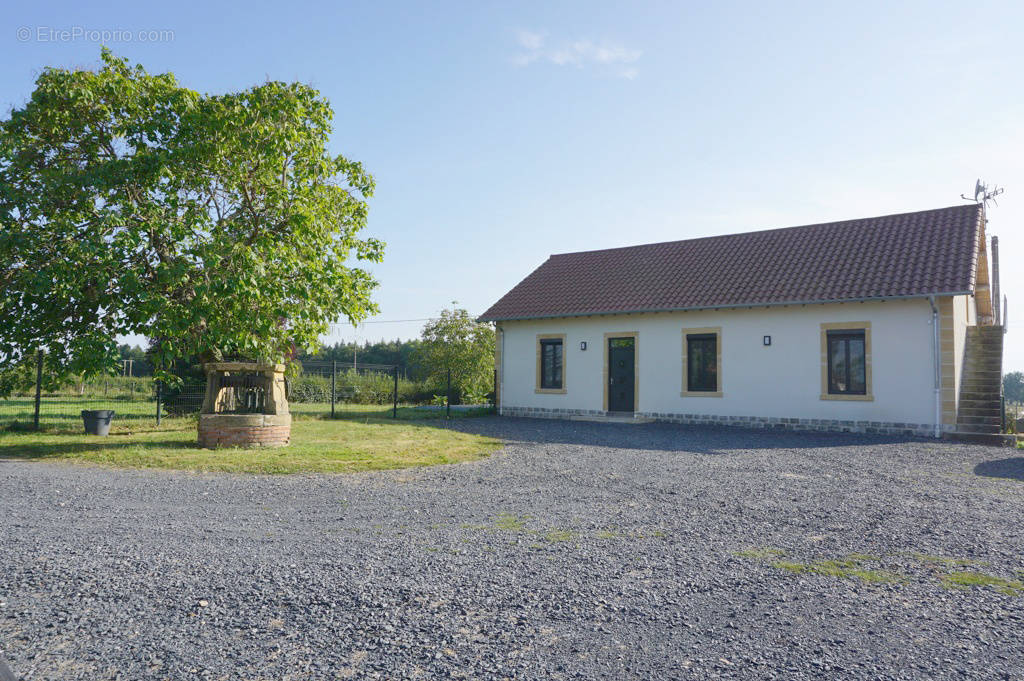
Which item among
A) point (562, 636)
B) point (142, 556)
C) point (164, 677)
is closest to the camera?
point (164, 677)

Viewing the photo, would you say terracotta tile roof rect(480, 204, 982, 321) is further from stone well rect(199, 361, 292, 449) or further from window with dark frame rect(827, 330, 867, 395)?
stone well rect(199, 361, 292, 449)

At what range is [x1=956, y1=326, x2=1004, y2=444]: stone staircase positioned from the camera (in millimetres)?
13867

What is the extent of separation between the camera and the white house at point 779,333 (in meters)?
14.5

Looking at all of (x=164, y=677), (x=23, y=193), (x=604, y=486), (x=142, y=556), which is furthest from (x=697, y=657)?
(x=23, y=193)

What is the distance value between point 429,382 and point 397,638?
24199 mm

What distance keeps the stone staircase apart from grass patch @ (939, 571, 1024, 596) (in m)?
10.8

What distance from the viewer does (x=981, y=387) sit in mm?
15195

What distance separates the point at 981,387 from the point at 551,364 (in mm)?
10549

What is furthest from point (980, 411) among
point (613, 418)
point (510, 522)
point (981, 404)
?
point (510, 522)

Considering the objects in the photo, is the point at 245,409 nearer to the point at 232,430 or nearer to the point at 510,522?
the point at 232,430

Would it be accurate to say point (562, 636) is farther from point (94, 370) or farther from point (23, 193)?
point (23, 193)

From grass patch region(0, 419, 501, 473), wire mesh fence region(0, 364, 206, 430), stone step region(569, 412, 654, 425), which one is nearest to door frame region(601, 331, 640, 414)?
stone step region(569, 412, 654, 425)

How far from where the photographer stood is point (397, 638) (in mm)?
3428

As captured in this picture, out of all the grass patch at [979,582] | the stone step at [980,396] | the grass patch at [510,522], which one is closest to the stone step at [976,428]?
the stone step at [980,396]
